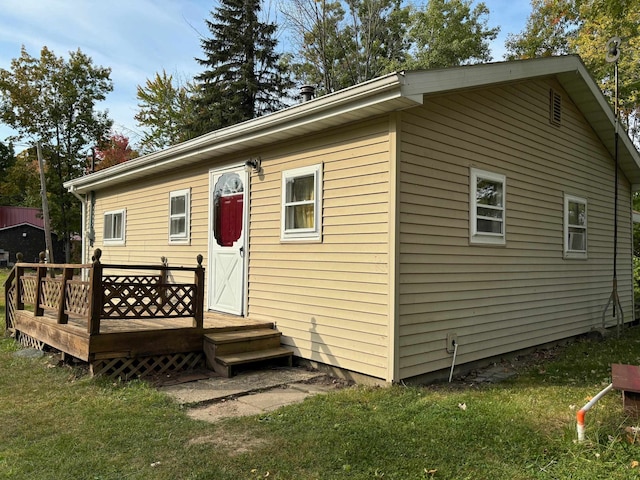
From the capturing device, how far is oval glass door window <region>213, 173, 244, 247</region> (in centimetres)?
693

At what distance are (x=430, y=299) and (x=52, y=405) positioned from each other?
392cm

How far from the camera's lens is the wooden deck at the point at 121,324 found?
16.5 ft

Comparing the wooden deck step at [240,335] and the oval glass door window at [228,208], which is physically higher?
the oval glass door window at [228,208]

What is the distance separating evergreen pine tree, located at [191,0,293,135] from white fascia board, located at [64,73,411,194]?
16.2 meters

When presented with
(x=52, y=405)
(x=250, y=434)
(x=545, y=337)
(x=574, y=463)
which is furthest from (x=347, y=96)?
(x=545, y=337)

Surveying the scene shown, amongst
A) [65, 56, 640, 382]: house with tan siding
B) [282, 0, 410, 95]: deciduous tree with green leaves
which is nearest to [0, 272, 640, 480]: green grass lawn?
[65, 56, 640, 382]: house with tan siding

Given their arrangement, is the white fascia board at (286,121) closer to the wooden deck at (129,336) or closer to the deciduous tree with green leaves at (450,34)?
the wooden deck at (129,336)

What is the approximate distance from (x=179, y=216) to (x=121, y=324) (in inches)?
106

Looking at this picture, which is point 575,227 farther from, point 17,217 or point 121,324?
point 17,217

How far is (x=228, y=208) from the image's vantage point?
7.14 metres

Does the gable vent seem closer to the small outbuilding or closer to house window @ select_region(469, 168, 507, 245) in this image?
house window @ select_region(469, 168, 507, 245)

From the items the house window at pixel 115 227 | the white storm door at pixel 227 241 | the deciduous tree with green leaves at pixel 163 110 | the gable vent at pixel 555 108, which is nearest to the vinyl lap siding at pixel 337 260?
the white storm door at pixel 227 241

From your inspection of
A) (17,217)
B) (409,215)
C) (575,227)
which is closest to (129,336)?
(409,215)

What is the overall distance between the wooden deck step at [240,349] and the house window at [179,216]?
2830 millimetres
